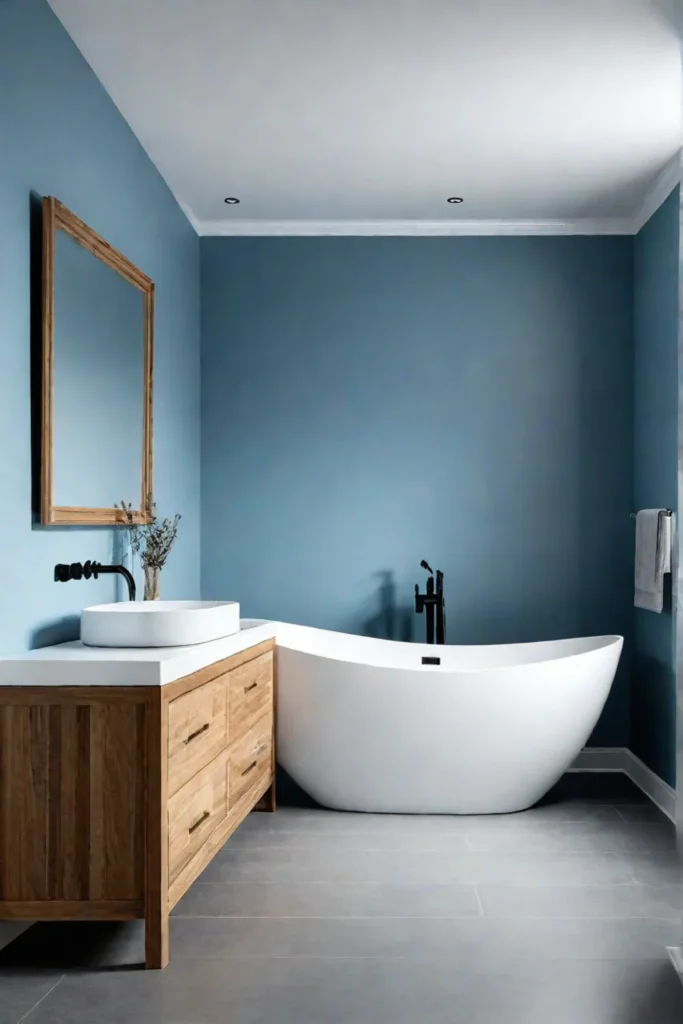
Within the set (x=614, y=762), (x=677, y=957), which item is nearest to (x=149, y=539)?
(x=677, y=957)

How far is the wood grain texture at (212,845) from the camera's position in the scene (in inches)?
97.7

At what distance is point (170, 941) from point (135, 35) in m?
2.66

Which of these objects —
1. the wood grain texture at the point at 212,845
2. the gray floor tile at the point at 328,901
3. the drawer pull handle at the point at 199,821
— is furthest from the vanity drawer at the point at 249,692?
the gray floor tile at the point at 328,901

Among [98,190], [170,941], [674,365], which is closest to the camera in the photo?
[170,941]

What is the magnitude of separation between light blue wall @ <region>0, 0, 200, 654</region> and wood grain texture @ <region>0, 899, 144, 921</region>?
644 mm

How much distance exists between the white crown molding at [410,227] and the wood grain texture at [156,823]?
3058 millimetres

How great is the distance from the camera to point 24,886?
2381mm

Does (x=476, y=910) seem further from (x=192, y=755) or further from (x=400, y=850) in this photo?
(x=192, y=755)

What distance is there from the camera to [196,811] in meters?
2.67

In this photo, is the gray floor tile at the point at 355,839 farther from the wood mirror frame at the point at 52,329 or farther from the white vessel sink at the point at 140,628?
the wood mirror frame at the point at 52,329

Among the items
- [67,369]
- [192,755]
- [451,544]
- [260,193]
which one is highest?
[260,193]

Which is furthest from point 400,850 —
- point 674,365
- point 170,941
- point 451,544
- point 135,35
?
point 135,35

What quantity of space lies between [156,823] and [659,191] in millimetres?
3395

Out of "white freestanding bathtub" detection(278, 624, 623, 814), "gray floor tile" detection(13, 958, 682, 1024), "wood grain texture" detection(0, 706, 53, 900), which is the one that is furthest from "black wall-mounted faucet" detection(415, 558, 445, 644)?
"wood grain texture" detection(0, 706, 53, 900)
